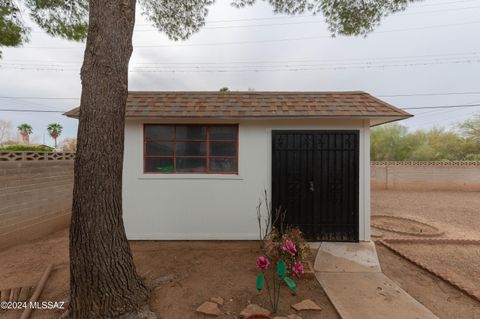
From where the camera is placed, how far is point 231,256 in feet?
12.7

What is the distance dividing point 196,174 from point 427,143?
23222mm

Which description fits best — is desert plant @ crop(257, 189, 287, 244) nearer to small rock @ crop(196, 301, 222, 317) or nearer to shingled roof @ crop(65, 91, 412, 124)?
shingled roof @ crop(65, 91, 412, 124)

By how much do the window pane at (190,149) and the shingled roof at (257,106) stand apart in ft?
2.17

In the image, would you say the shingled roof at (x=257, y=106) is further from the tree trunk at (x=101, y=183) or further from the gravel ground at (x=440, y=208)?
the gravel ground at (x=440, y=208)

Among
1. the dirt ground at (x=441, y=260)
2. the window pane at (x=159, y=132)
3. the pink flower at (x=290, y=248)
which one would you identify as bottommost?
the dirt ground at (x=441, y=260)

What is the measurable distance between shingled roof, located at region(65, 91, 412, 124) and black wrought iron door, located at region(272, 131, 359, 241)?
456mm

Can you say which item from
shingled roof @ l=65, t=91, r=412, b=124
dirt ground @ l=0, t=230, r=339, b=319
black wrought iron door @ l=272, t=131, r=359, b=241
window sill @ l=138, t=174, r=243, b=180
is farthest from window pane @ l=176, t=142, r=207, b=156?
dirt ground @ l=0, t=230, r=339, b=319

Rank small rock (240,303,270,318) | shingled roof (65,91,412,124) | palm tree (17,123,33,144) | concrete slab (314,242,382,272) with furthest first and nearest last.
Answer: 1. palm tree (17,123,33,144)
2. shingled roof (65,91,412,124)
3. concrete slab (314,242,382,272)
4. small rock (240,303,270,318)

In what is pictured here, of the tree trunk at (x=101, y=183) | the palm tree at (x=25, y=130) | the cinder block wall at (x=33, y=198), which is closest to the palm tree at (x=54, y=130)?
the palm tree at (x=25, y=130)

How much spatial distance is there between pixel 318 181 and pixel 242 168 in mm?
1612

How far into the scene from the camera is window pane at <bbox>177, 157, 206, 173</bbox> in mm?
4559

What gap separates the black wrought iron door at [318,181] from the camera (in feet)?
14.2

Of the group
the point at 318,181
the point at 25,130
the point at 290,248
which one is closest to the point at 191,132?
the point at 318,181

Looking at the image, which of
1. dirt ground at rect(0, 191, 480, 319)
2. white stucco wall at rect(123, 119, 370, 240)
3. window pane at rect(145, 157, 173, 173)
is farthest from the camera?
window pane at rect(145, 157, 173, 173)
